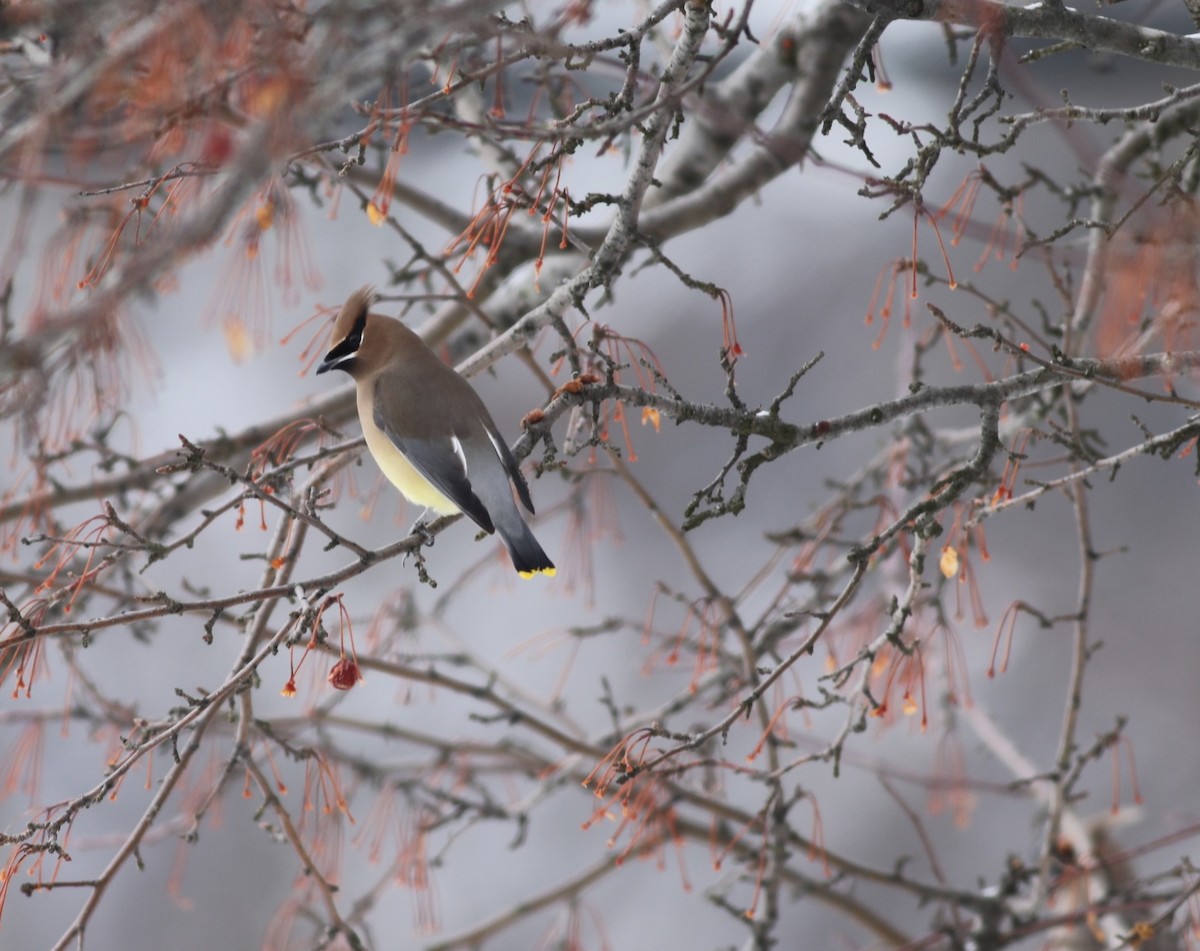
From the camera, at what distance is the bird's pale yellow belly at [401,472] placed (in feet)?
10.3

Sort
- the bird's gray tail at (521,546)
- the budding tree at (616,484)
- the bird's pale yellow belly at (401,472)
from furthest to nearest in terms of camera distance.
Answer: the bird's pale yellow belly at (401,472) < the bird's gray tail at (521,546) < the budding tree at (616,484)

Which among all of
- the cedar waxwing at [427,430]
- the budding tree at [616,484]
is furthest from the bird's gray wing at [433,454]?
the budding tree at [616,484]

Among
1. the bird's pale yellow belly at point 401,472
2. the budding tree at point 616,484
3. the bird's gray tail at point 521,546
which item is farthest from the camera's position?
the bird's pale yellow belly at point 401,472

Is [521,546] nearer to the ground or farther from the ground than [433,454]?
nearer to the ground

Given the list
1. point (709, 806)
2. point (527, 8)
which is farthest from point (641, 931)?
point (527, 8)

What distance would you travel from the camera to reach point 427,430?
3188 mm

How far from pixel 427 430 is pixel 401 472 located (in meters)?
0.12

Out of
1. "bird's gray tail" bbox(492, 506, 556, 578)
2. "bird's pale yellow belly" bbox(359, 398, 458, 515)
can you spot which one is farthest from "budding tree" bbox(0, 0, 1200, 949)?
"bird's gray tail" bbox(492, 506, 556, 578)

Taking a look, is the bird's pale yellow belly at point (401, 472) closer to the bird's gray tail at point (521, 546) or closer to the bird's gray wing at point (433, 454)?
the bird's gray wing at point (433, 454)

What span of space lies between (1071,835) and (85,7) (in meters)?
3.56

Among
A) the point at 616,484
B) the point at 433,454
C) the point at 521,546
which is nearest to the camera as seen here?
the point at 521,546

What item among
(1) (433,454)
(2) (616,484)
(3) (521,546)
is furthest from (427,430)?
(2) (616,484)

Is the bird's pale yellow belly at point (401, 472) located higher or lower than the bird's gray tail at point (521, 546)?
higher

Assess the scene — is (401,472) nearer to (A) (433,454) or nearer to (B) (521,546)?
(A) (433,454)
